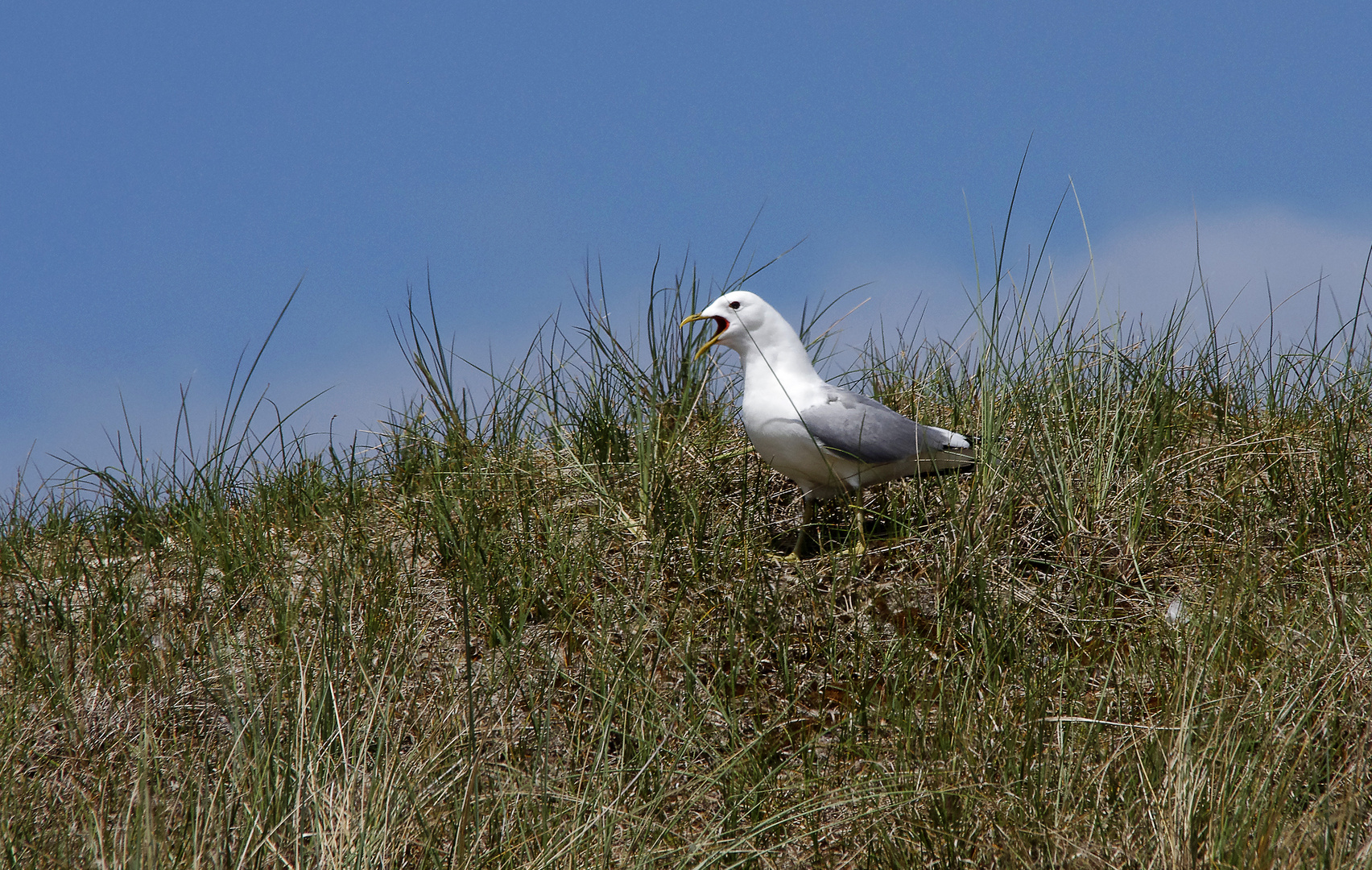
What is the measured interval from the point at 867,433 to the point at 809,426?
0.75 feet

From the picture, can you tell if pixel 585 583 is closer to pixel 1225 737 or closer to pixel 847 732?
pixel 847 732

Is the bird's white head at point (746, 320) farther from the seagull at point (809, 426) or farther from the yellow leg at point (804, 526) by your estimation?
the yellow leg at point (804, 526)

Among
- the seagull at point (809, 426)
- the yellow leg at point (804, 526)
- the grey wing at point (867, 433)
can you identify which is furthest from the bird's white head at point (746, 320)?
the yellow leg at point (804, 526)

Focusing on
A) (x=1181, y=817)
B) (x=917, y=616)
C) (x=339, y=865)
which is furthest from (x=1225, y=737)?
(x=339, y=865)

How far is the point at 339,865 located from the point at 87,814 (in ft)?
2.78

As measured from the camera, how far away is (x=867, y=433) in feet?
14.2

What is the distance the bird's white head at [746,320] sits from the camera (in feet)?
15.3

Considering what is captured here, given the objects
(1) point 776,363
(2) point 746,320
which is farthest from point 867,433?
(2) point 746,320

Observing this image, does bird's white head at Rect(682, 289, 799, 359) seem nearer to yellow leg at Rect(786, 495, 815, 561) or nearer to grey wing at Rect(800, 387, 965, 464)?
grey wing at Rect(800, 387, 965, 464)

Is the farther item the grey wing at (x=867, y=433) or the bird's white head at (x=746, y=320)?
the bird's white head at (x=746, y=320)

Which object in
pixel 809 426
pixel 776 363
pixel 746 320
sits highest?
pixel 746 320

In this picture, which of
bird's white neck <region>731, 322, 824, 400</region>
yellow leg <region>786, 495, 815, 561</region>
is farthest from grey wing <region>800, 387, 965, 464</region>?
yellow leg <region>786, 495, 815, 561</region>

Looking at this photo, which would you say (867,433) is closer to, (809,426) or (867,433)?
(867,433)

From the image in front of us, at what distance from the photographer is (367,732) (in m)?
2.98
